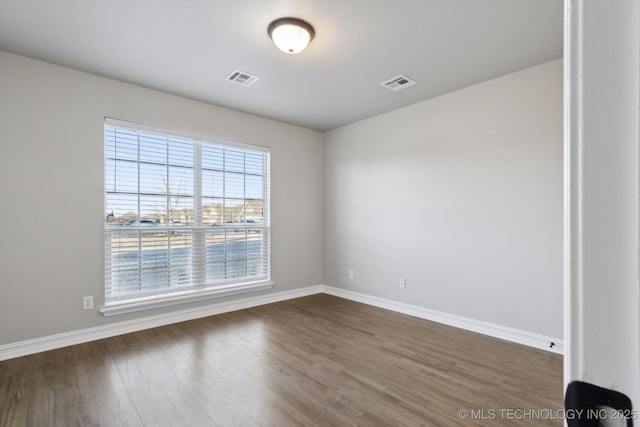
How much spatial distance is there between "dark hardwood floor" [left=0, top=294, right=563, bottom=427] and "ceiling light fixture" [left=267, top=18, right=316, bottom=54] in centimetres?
259

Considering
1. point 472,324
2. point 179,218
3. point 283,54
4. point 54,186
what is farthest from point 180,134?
point 472,324

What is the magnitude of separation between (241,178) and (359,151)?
1778mm

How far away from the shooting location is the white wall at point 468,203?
9.62 feet

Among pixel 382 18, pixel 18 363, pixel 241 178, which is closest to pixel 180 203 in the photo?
pixel 241 178

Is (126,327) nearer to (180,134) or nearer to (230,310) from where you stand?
(230,310)

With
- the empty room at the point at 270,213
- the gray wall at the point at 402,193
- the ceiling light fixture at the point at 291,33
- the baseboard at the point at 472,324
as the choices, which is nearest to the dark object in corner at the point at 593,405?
the empty room at the point at 270,213

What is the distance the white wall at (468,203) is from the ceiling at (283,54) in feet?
1.16

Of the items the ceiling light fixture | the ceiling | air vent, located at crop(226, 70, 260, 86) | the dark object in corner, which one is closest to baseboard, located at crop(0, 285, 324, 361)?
the ceiling

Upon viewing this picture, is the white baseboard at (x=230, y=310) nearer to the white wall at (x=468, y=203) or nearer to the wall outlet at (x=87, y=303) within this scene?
the white wall at (x=468, y=203)

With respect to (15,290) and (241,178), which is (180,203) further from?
(15,290)

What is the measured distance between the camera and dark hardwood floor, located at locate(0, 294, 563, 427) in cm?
196

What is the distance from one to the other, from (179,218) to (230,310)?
1366 millimetres

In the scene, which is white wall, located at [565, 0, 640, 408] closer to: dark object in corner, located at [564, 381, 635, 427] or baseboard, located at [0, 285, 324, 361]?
dark object in corner, located at [564, 381, 635, 427]

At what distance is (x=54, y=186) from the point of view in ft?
9.76
